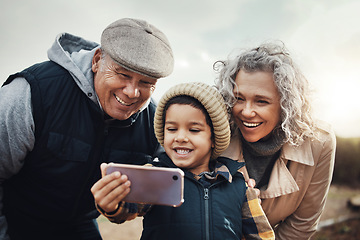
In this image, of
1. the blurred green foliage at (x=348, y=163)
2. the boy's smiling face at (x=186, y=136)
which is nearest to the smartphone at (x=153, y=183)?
the boy's smiling face at (x=186, y=136)

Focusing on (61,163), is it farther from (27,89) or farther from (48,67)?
(48,67)

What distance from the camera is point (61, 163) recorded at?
2.39 metres

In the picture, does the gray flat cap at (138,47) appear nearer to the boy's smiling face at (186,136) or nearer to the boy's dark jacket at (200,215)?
the boy's smiling face at (186,136)

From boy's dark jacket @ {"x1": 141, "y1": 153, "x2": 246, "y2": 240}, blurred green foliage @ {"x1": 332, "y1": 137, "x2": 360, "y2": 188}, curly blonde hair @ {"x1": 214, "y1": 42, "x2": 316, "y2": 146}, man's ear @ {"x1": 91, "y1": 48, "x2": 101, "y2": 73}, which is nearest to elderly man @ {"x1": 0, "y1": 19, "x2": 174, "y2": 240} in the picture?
man's ear @ {"x1": 91, "y1": 48, "x2": 101, "y2": 73}

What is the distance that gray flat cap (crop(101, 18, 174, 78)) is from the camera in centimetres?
217

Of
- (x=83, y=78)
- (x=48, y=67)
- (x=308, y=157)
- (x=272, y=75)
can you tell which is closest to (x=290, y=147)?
(x=308, y=157)


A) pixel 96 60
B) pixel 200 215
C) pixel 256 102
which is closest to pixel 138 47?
pixel 96 60

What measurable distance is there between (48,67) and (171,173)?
1.54 metres

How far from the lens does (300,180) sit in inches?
102

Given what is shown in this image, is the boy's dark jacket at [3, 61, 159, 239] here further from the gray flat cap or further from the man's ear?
the gray flat cap

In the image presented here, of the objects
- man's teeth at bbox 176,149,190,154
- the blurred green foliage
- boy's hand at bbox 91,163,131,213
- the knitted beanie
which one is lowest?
the blurred green foliage

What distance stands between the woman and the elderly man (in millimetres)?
661

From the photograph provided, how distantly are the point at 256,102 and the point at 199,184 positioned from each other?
2.84 feet

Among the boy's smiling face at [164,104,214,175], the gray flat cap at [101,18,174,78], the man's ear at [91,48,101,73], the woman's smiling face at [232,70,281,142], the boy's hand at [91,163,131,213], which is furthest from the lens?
the man's ear at [91,48,101,73]
